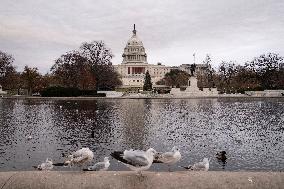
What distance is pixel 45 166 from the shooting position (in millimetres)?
12797

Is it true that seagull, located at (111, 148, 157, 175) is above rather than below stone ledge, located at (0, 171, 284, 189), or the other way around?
above

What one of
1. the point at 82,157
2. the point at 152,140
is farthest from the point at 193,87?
the point at 82,157

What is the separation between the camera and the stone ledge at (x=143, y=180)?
539 cm

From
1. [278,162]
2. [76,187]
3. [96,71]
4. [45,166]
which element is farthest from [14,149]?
[96,71]

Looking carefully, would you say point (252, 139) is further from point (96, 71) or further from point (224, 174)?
point (96, 71)

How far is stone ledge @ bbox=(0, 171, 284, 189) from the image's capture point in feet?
17.7

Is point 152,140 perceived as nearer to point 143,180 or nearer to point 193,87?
point 143,180

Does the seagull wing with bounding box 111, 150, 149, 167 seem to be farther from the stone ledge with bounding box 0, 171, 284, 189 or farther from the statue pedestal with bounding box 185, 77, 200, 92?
the statue pedestal with bounding box 185, 77, 200, 92

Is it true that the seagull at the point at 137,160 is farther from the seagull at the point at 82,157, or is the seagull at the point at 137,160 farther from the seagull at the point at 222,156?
the seagull at the point at 222,156

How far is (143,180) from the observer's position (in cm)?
556

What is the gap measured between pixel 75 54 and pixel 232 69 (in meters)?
56.1

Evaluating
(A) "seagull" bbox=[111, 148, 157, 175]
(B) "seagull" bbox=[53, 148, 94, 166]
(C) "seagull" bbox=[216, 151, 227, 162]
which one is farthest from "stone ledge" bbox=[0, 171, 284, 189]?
(C) "seagull" bbox=[216, 151, 227, 162]

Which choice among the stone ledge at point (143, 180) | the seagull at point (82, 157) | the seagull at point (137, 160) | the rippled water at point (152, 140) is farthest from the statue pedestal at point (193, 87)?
the stone ledge at point (143, 180)

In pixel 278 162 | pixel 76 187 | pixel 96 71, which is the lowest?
pixel 278 162
